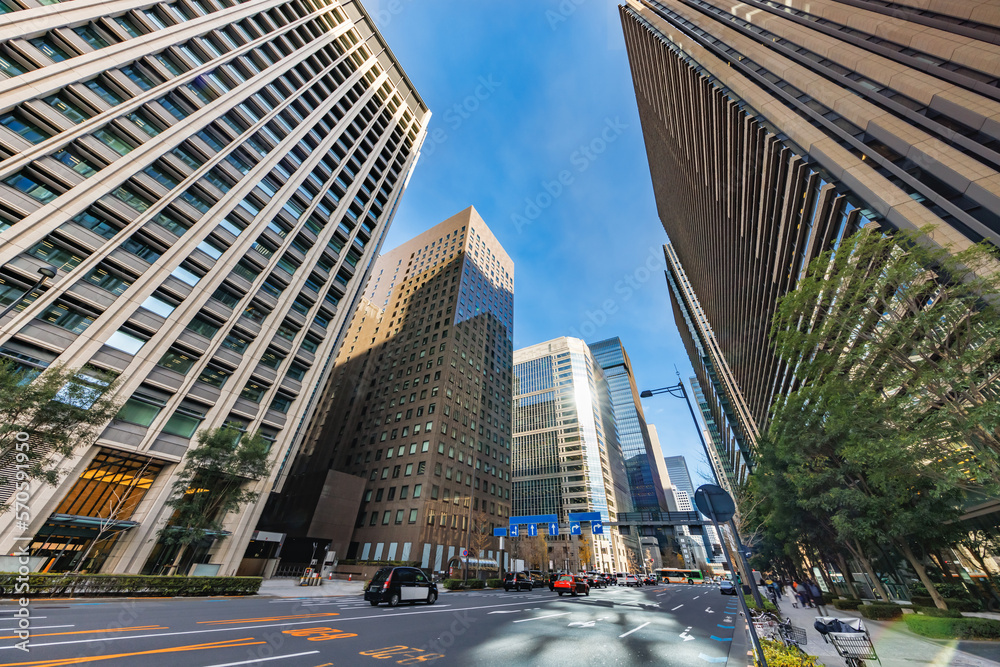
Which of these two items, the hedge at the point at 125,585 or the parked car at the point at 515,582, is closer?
the hedge at the point at 125,585

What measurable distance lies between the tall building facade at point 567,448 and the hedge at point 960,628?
80.0 m

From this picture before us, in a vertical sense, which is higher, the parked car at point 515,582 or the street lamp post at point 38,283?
the street lamp post at point 38,283

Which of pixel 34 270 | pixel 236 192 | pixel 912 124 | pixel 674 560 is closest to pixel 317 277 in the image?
pixel 236 192

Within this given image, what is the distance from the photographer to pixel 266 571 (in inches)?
1261

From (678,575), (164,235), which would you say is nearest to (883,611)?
(164,235)

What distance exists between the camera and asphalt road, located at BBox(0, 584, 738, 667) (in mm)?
6488

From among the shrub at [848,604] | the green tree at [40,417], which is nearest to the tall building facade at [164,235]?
the green tree at [40,417]

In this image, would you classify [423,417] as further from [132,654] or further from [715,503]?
[715,503]

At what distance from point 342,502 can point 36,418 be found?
114 ft

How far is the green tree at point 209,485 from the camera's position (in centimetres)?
2300

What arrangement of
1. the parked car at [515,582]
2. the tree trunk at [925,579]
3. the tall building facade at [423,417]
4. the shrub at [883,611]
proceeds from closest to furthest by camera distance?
the tree trunk at [925,579] → the shrub at [883,611] → the parked car at [515,582] → the tall building facade at [423,417]

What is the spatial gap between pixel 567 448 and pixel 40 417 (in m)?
99.4

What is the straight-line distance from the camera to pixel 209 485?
25.1m

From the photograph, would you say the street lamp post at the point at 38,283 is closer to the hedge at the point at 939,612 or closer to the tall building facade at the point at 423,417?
the tall building facade at the point at 423,417
